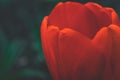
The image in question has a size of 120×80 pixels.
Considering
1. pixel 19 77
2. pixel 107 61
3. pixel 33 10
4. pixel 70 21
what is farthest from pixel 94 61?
pixel 33 10

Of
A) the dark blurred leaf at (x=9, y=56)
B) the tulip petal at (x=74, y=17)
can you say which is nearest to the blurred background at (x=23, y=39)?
the dark blurred leaf at (x=9, y=56)

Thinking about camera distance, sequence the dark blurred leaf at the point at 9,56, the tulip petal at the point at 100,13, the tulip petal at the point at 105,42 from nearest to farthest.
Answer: the tulip petal at the point at 105,42, the tulip petal at the point at 100,13, the dark blurred leaf at the point at 9,56

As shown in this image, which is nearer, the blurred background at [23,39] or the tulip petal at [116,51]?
the tulip petal at [116,51]

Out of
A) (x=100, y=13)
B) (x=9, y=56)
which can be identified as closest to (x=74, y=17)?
(x=100, y=13)

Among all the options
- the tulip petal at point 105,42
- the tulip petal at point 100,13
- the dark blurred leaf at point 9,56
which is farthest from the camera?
the dark blurred leaf at point 9,56

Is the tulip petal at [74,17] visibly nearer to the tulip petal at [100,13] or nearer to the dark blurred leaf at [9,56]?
the tulip petal at [100,13]

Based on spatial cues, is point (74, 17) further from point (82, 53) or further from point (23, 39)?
point (23, 39)
